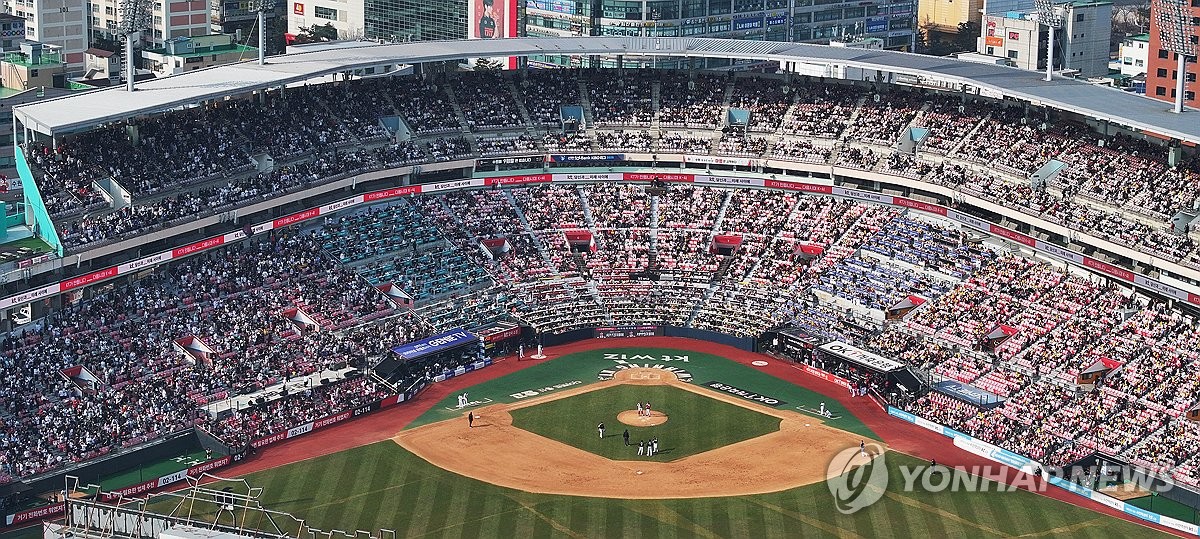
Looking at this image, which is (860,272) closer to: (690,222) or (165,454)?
(690,222)

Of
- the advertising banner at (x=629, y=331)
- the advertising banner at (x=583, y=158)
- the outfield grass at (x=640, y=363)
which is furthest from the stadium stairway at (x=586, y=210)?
the outfield grass at (x=640, y=363)

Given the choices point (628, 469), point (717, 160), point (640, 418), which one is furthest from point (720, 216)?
point (628, 469)

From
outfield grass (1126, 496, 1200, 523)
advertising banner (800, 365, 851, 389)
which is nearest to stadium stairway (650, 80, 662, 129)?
advertising banner (800, 365, 851, 389)

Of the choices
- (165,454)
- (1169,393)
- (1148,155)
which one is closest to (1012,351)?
(1169,393)

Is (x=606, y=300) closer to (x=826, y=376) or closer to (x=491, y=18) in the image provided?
(x=826, y=376)

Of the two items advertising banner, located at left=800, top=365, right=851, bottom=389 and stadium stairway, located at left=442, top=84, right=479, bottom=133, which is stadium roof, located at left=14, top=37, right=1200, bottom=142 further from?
advertising banner, located at left=800, top=365, right=851, bottom=389

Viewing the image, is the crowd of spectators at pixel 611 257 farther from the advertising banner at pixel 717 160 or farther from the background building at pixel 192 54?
the background building at pixel 192 54
